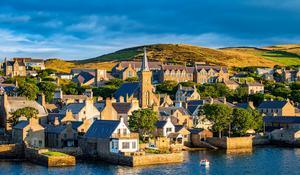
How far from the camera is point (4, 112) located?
91875mm

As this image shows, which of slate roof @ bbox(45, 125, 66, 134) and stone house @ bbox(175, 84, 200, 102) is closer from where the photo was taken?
slate roof @ bbox(45, 125, 66, 134)

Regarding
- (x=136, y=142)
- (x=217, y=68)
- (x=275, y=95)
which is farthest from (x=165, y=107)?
(x=217, y=68)

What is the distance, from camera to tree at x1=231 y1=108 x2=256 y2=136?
9369 cm

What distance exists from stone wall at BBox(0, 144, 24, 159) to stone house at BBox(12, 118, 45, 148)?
52.6 inches

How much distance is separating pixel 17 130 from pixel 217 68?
114m

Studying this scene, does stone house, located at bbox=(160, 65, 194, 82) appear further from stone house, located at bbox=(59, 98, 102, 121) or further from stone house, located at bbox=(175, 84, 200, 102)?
stone house, located at bbox=(59, 98, 102, 121)

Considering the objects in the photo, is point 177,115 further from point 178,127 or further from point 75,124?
point 75,124

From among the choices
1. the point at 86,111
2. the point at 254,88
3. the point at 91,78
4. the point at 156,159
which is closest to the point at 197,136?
the point at 86,111

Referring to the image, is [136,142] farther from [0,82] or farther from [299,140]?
[0,82]

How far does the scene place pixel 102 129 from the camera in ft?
250

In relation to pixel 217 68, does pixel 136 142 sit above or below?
below

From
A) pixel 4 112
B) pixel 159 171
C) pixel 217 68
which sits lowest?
pixel 159 171

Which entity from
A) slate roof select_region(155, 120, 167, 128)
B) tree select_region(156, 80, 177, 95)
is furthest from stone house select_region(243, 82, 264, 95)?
slate roof select_region(155, 120, 167, 128)

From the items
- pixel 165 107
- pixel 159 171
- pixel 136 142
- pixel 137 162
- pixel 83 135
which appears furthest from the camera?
pixel 165 107
